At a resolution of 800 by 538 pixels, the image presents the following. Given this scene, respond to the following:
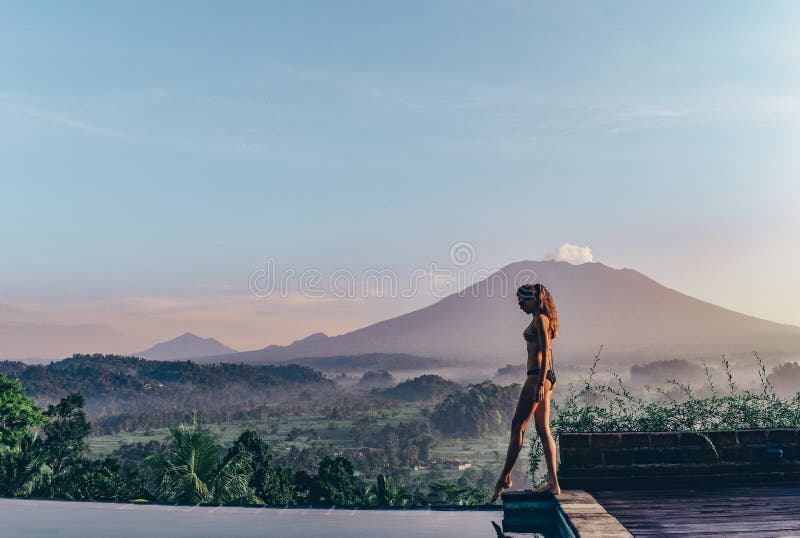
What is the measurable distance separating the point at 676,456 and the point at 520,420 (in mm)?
1842

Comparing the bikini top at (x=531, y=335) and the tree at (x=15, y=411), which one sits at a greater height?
the bikini top at (x=531, y=335)

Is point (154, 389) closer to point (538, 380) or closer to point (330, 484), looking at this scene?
point (330, 484)

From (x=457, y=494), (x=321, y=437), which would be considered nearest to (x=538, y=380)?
(x=457, y=494)

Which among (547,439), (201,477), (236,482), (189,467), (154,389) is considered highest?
(547,439)

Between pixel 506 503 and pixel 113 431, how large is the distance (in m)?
136

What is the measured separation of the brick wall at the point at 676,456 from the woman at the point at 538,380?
0.63 meters

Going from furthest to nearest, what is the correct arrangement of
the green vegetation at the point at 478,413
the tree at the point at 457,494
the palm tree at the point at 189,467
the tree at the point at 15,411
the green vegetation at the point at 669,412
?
the green vegetation at the point at 478,413
the tree at the point at 15,411
the tree at the point at 457,494
the palm tree at the point at 189,467
the green vegetation at the point at 669,412

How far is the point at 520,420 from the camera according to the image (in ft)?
22.3

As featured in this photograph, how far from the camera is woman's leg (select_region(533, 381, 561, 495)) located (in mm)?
6684

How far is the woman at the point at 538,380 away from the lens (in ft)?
21.9

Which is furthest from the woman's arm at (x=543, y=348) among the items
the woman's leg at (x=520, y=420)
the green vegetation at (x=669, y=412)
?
the green vegetation at (x=669, y=412)

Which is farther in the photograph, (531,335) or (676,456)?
(676,456)

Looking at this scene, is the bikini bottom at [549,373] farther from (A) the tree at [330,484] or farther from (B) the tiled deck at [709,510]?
(A) the tree at [330,484]

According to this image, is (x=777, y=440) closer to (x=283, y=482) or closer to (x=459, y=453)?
(x=283, y=482)
